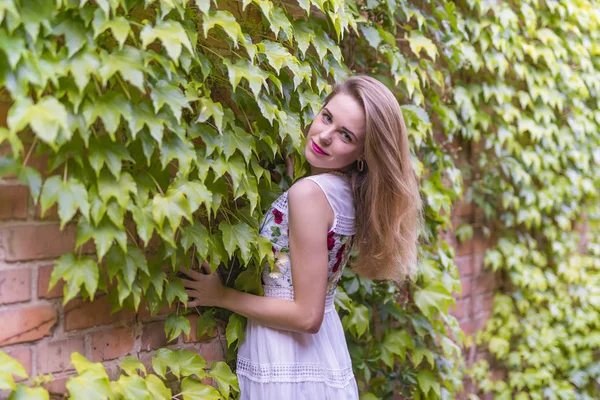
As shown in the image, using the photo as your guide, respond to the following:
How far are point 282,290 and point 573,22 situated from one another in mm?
2568

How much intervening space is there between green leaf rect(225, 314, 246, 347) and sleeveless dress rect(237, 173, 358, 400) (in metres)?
0.02

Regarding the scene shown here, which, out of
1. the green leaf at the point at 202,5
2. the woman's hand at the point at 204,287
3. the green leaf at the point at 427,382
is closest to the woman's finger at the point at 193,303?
the woman's hand at the point at 204,287

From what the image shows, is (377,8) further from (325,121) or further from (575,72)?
(575,72)

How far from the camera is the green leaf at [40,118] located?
3.89ft

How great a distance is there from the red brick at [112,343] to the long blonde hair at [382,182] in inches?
27.7

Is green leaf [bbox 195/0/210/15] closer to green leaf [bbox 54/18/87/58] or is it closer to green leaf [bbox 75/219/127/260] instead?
green leaf [bbox 54/18/87/58]

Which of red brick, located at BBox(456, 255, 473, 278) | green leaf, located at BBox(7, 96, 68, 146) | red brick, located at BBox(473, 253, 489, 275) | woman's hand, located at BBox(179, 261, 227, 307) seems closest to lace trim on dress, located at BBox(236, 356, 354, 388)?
woman's hand, located at BBox(179, 261, 227, 307)

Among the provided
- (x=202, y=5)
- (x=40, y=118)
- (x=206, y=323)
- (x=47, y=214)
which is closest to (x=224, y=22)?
(x=202, y=5)

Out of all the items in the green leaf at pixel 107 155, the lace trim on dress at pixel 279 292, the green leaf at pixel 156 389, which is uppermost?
the green leaf at pixel 107 155

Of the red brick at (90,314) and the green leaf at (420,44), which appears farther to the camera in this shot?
the green leaf at (420,44)

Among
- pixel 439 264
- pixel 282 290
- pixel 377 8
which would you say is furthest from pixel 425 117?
pixel 282 290

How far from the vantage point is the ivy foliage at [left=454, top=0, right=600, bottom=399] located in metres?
3.07

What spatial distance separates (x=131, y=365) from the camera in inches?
60.4

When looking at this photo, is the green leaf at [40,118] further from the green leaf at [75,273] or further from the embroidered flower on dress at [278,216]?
the embroidered flower on dress at [278,216]
